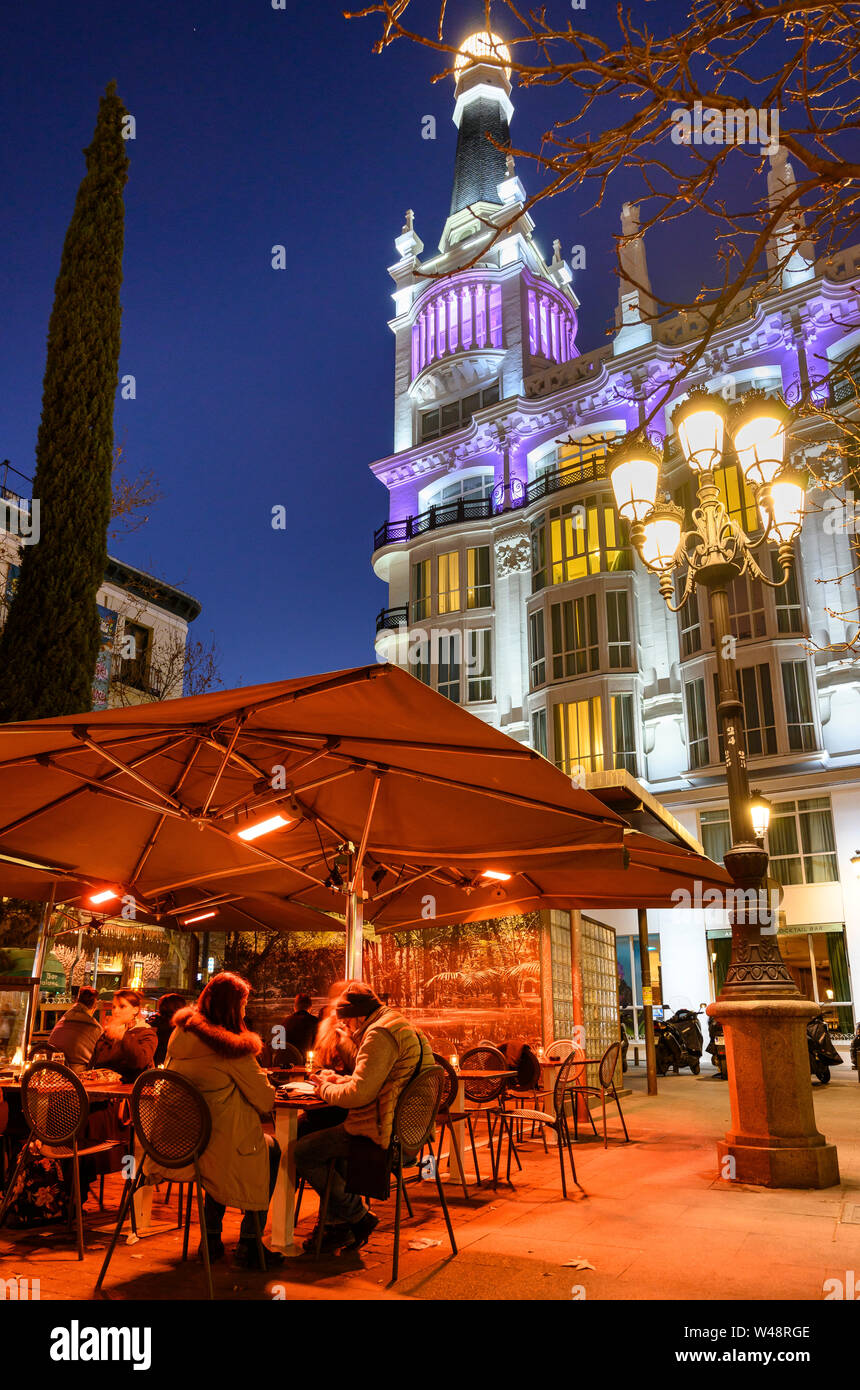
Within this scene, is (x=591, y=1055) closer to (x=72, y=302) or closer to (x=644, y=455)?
(x=644, y=455)

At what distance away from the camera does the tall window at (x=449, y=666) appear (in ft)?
111

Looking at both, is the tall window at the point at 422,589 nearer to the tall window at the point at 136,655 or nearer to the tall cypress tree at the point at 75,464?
the tall window at the point at 136,655

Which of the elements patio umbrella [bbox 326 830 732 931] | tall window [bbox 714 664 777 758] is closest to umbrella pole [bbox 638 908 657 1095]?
patio umbrella [bbox 326 830 732 931]

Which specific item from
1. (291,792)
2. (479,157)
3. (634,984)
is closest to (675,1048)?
(634,984)

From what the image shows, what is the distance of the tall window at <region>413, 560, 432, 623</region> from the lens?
35.4m

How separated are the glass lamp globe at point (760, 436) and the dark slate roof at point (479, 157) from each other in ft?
135

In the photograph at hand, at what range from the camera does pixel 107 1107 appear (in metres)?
6.18

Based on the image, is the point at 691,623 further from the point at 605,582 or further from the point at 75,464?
the point at 75,464

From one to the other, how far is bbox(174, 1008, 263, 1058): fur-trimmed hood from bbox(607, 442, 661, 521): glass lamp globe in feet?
17.6

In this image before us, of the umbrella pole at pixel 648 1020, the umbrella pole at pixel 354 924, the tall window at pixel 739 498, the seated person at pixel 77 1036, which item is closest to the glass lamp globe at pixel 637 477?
the umbrella pole at pixel 354 924

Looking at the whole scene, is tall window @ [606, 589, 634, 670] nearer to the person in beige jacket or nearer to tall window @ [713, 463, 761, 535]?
tall window @ [713, 463, 761, 535]

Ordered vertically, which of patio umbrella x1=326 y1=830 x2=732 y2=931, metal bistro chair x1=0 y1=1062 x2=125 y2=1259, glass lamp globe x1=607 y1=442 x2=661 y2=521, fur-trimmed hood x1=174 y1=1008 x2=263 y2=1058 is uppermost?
glass lamp globe x1=607 y1=442 x2=661 y2=521

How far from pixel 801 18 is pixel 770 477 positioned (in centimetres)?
386
